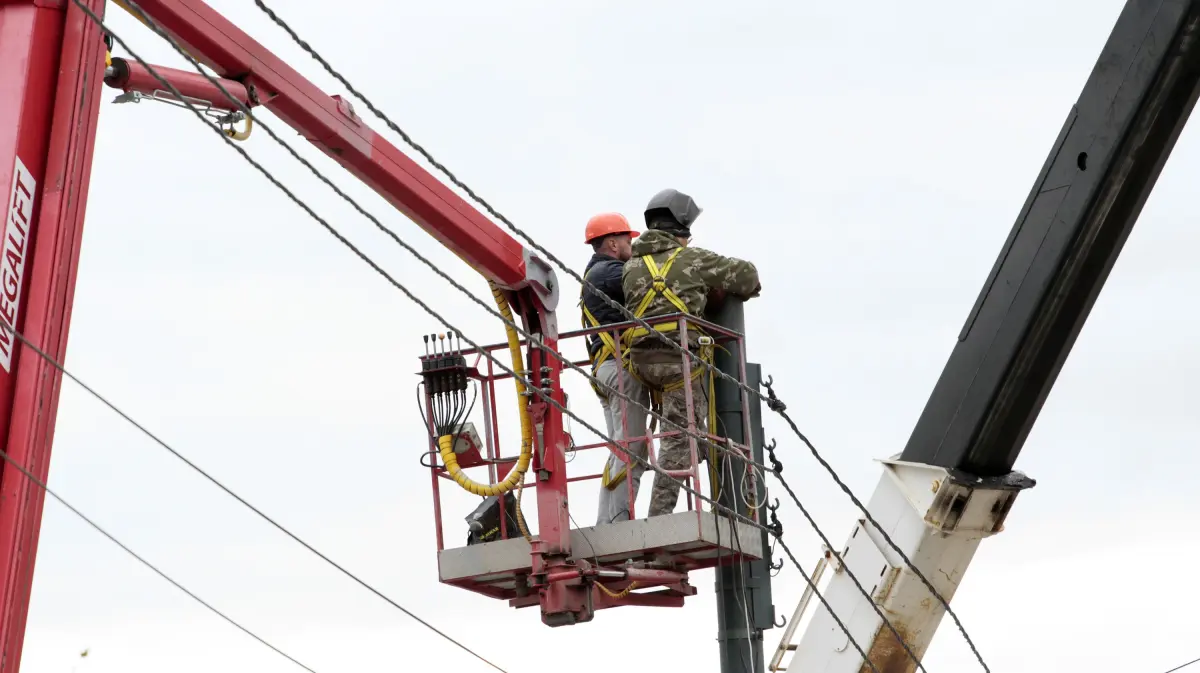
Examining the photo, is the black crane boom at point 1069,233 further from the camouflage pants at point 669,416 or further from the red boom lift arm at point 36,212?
the red boom lift arm at point 36,212

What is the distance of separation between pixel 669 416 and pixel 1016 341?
3306mm

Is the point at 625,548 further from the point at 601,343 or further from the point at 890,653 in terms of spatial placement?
the point at 890,653

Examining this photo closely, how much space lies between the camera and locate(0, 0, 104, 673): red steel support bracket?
25.5 ft

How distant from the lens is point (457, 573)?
Answer: 1252cm

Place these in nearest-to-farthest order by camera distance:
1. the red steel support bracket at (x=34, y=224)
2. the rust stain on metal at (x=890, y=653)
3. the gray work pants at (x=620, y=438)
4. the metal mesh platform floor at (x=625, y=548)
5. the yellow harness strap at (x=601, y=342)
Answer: the red steel support bracket at (x=34, y=224) → the rust stain on metal at (x=890, y=653) → the metal mesh platform floor at (x=625, y=548) → the gray work pants at (x=620, y=438) → the yellow harness strap at (x=601, y=342)

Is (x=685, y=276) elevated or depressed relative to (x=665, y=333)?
elevated

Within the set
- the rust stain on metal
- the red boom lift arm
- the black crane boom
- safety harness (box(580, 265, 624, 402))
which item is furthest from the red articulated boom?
the black crane boom

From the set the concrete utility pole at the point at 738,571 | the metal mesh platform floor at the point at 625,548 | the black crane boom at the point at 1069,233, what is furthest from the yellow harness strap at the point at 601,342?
the black crane boom at the point at 1069,233

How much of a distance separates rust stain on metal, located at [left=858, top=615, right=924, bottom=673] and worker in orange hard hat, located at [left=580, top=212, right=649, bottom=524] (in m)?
2.53

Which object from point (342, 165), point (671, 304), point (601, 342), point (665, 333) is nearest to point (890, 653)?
point (665, 333)

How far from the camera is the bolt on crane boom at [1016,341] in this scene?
9.62 meters

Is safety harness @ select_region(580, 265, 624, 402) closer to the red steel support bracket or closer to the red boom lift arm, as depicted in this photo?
the red boom lift arm

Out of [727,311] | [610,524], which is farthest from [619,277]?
[610,524]

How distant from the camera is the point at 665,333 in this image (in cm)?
1239
